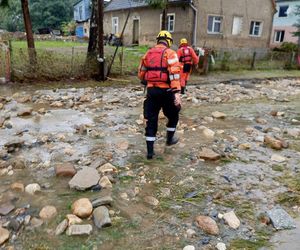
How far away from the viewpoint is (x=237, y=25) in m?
21.5

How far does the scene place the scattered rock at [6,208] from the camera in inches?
122

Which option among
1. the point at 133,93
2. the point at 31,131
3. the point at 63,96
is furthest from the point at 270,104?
the point at 31,131

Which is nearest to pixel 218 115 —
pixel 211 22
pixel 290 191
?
pixel 290 191

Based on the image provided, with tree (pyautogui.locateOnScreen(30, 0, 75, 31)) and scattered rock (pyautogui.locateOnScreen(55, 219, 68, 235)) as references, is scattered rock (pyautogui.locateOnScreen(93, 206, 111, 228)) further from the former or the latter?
tree (pyautogui.locateOnScreen(30, 0, 75, 31))

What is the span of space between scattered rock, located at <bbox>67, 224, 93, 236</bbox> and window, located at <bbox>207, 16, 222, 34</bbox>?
19090 millimetres

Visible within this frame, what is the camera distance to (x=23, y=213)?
3.10m

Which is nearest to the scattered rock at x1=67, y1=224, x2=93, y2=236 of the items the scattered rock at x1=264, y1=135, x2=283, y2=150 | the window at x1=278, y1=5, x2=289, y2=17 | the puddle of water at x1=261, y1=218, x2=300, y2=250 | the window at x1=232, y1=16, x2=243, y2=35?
the puddle of water at x1=261, y1=218, x2=300, y2=250

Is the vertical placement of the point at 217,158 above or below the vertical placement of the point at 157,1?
below

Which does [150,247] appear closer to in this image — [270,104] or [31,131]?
[31,131]

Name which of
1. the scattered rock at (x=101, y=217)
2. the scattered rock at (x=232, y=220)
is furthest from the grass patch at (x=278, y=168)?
the scattered rock at (x=101, y=217)

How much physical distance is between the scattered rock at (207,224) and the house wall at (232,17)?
704 inches

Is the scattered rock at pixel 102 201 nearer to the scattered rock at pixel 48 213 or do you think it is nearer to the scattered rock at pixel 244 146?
the scattered rock at pixel 48 213

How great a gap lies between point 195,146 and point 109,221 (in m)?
2.46

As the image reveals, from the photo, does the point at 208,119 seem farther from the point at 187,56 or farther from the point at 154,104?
the point at 154,104
